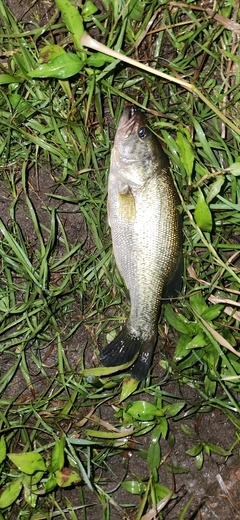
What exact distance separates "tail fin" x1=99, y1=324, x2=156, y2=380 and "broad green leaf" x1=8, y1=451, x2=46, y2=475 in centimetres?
58

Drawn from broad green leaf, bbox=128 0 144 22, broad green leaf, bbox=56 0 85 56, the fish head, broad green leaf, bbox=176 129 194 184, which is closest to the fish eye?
the fish head

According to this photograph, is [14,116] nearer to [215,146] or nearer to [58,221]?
[58,221]

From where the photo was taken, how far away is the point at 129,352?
251 centimetres

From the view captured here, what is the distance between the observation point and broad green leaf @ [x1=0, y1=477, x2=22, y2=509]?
2477mm

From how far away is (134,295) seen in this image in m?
2.47

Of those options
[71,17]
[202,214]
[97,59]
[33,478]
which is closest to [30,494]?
[33,478]

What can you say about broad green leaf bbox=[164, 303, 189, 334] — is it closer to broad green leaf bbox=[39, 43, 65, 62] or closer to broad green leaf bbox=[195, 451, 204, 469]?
broad green leaf bbox=[195, 451, 204, 469]

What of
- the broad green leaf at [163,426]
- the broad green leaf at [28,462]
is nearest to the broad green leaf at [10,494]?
the broad green leaf at [28,462]

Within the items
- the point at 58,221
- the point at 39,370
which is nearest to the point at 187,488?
the point at 39,370

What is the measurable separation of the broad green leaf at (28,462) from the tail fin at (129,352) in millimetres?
580

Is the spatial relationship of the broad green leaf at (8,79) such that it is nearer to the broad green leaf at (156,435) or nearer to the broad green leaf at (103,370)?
the broad green leaf at (103,370)

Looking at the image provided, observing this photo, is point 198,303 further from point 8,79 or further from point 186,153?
point 8,79

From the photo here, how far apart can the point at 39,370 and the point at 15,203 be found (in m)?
0.90

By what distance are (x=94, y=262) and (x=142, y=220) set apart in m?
0.43
